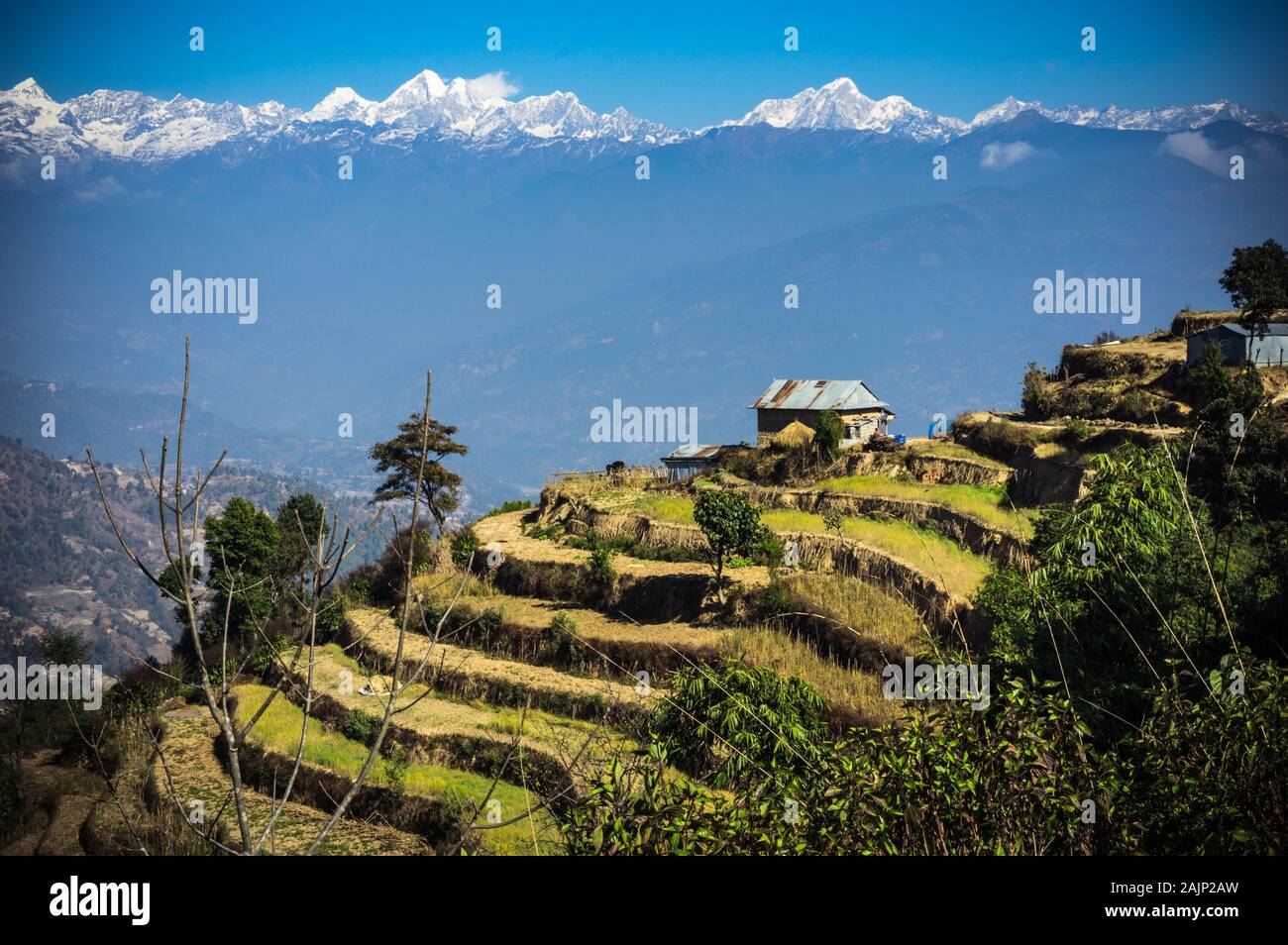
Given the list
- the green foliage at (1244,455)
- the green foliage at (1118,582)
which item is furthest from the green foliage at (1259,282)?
the green foliage at (1118,582)

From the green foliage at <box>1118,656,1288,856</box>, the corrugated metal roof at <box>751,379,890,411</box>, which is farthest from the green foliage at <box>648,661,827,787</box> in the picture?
the corrugated metal roof at <box>751,379,890,411</box>

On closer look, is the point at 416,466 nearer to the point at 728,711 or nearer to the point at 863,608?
the point at 863,608

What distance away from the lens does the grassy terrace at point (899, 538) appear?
2933 centimetres

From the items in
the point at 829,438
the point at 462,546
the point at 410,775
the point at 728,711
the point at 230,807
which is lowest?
the point at 230,807

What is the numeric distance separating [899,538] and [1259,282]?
2288 cm

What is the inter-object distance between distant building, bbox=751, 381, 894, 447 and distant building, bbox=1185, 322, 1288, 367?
569 inches

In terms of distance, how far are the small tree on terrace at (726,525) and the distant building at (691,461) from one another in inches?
626

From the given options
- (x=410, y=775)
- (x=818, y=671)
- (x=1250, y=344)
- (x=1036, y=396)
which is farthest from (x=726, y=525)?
(x=1250, y=344)

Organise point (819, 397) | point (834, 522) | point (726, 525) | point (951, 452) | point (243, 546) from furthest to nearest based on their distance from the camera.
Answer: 1. point (819, 397)
2. point (243, 546)
3. point (951, 452)
4. point (834, 522)
5. point (726, 525)

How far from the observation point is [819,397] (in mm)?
52375
